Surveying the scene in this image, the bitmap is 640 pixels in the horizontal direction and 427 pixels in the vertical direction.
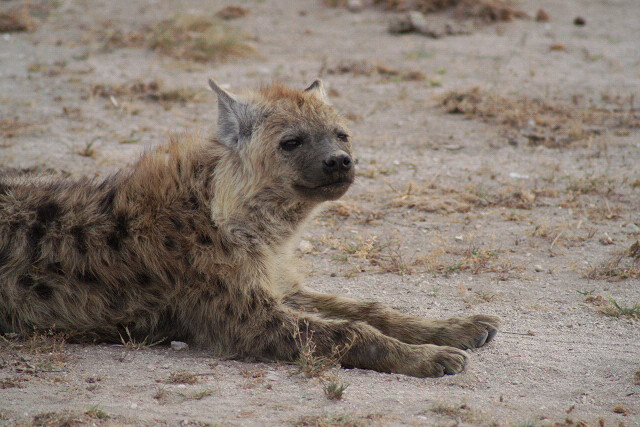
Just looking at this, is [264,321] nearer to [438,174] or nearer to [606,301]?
[606,301]

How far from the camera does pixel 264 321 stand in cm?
275

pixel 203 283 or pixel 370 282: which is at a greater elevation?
pixel 203 283

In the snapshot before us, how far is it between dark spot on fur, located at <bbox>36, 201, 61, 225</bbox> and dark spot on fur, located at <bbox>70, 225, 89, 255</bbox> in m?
0.11

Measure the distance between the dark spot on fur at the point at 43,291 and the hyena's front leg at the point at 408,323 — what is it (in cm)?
96

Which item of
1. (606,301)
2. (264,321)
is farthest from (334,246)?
(606,301)

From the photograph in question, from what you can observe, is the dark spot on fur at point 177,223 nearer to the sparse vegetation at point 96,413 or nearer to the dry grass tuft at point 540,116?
the sparse vegetation at point 96,413

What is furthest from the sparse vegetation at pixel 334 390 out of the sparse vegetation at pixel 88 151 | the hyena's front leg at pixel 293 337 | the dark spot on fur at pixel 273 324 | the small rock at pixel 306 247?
the sparse vegetation at pixel 88 151

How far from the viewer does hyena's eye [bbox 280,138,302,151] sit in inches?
120

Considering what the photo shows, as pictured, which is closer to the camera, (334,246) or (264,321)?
(264,321)

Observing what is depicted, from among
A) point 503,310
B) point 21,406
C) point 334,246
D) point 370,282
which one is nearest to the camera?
point 21,406

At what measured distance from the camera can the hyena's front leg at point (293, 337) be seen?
8.67 ft

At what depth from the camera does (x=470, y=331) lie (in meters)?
2.87

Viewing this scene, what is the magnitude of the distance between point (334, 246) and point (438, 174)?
118 centimetres

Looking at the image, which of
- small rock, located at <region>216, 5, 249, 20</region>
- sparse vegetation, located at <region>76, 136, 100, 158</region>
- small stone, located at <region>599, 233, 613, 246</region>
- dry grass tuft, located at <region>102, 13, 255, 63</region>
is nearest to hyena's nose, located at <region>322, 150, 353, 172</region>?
small stone, located at <region>599, 233, 613, 246</region>
